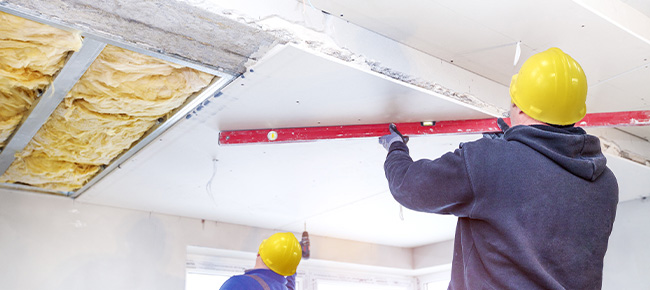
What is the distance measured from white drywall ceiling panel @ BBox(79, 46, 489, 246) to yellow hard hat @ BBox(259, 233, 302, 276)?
35 cm

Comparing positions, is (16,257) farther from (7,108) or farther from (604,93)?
(604,93)

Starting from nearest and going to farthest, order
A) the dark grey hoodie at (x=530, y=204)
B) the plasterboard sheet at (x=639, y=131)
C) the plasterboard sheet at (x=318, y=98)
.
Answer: the dark grey hoodie at (x=530, y=204) < the plasterboard sheet at (x=318, y=98) < the plasterboard sheet at (x=639, y=131)

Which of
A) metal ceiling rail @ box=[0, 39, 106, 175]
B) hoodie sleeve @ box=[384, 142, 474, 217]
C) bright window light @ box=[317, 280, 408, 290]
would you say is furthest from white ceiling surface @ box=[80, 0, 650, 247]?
bright window light @ box=[317, 280, 408, 290]

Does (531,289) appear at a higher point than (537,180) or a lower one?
lower

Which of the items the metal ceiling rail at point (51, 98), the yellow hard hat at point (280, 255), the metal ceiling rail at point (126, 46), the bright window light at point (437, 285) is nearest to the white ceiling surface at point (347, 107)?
the metal ceiling rail at point (126, 46)

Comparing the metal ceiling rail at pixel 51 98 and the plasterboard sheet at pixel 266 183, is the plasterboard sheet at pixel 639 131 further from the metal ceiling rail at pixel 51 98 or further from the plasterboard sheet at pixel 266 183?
A: the metal ceiling rail at pixel 51 98

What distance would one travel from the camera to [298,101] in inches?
85.9

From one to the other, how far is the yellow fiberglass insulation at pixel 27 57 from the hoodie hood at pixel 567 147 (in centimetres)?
139

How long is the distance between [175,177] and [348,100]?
133 cm

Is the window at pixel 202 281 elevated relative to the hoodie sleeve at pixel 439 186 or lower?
elevated

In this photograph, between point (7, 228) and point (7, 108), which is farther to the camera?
point (7, 228)

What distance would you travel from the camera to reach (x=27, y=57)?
6.00ft

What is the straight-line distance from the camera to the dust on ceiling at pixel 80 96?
1.79 meters

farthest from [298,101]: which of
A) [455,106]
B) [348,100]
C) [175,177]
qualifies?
[175,177]
